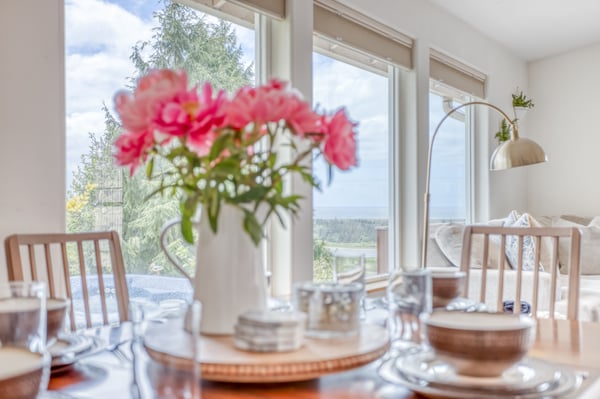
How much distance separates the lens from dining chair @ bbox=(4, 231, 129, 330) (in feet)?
4.64

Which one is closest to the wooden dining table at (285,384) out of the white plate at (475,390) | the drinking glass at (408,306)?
the white plate at (475,390)

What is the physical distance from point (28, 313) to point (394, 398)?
1.83ft

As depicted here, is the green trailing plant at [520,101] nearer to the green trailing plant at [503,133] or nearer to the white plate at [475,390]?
the green trailing plant at [503,133]

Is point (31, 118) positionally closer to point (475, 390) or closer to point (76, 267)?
point (76, 267)

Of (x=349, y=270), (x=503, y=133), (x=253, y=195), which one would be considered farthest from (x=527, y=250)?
(x=253, y=195)

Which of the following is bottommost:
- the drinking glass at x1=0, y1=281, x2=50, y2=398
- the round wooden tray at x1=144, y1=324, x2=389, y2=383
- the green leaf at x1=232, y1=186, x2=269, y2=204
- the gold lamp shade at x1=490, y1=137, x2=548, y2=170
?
the round wooden tray at x1=144, y1=324, x2=389, y2=383

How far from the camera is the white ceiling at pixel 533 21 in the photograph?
4.12m

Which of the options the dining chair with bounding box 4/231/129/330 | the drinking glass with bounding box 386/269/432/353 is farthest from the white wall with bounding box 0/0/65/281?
the drinking glass with bounding box 386/269/432/353

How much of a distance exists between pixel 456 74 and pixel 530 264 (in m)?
1.61

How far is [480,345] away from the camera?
851 mm

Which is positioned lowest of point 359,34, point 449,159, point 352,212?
point 352,212

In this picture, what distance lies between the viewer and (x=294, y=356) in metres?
0.91

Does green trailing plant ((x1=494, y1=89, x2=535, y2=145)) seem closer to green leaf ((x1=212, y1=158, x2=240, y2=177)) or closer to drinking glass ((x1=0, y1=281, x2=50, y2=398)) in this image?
green leaf ((x1=212, y1=158, x2=240, y2=177))

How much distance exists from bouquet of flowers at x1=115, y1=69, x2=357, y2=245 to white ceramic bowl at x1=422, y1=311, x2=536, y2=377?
13.6 inches
